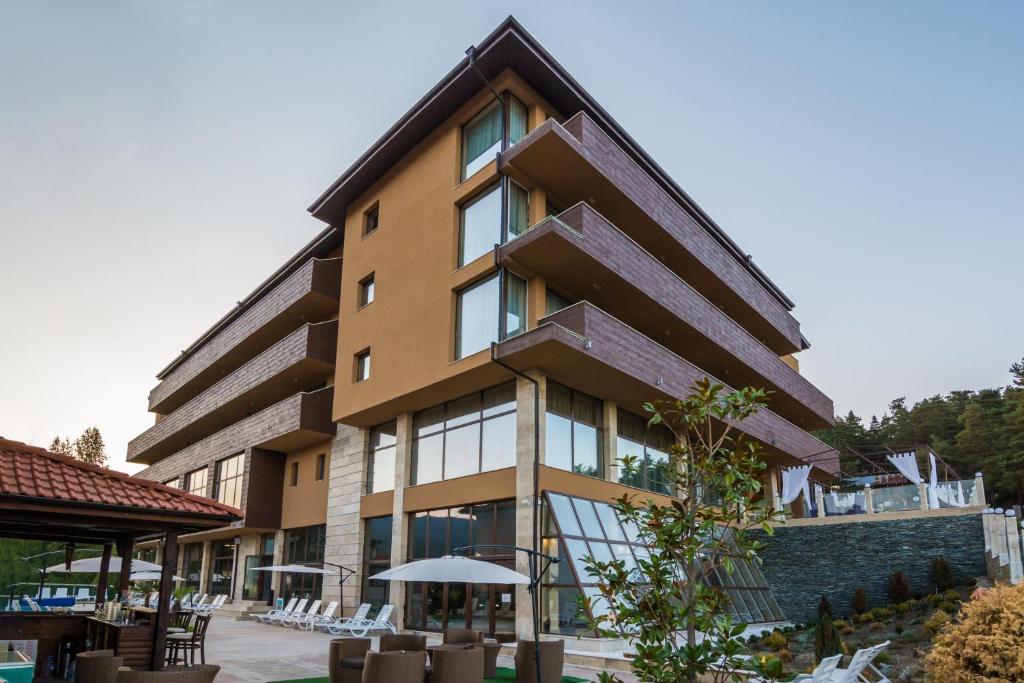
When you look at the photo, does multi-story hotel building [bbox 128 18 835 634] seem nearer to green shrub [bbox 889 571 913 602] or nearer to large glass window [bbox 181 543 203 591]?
green shrub [bbox 889 571 913 602]

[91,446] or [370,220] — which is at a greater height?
[370,220]

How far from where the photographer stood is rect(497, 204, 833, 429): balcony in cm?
1780

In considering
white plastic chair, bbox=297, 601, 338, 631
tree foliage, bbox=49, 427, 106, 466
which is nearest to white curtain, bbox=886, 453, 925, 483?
white plastic chair, bbox=297, 601, 338, 631

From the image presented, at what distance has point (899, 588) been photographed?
21.3 meters

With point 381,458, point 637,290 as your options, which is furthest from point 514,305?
point 381,458

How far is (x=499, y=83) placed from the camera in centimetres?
1964

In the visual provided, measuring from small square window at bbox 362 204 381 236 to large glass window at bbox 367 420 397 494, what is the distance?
6887mm

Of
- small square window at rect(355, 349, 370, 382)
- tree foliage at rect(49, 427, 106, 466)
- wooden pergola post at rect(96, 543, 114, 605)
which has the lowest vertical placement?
wooden pergola post at rect(96, 543, 114, 605)

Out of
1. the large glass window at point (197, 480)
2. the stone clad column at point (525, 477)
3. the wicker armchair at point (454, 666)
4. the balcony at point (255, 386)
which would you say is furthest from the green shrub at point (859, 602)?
the large glass window at point (197, 480)

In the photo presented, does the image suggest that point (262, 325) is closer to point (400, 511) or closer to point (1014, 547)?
point (400, 511)

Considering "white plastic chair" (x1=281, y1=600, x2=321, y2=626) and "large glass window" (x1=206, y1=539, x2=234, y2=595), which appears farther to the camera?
"large glass window" (x1=206, y1=539, x2=234, y2=595)

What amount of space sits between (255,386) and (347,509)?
8345 millimetres

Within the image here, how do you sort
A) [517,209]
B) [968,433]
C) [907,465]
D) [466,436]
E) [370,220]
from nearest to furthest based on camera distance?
1. [517,209]
2. [466,436]
3. [907,465]
4. [370,220]
5. [968,433]

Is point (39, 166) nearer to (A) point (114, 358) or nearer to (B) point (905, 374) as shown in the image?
(A) point (114, 358)
